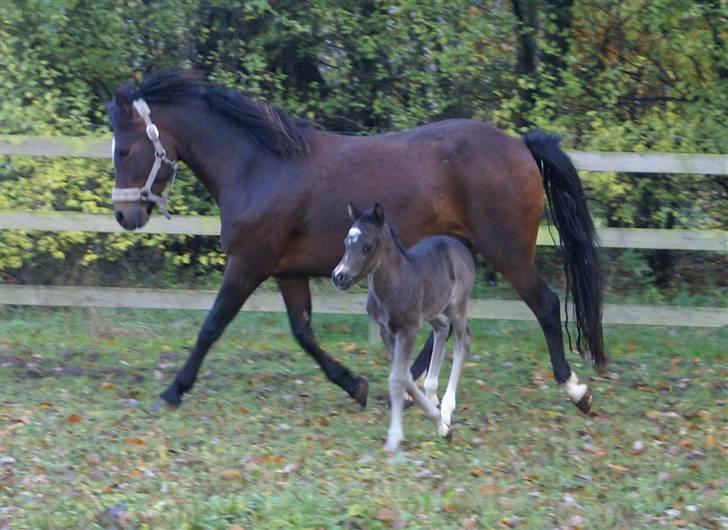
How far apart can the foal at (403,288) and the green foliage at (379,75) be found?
3424mm

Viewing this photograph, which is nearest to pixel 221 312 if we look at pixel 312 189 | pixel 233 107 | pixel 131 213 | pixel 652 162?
pixel 131 213

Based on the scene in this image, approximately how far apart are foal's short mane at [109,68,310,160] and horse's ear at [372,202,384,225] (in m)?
1.32

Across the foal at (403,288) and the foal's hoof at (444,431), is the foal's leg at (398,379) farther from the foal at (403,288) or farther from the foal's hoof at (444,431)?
the foal's hoof at (444,431)

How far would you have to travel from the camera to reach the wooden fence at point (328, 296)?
8289 mm

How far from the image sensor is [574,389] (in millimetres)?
6777

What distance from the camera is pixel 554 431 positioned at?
6480 millimetres

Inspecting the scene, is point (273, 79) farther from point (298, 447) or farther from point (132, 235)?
point (298, 447)

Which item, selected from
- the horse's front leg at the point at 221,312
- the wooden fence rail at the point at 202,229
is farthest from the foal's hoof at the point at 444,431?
the wooden fence rail at the point at 202,229

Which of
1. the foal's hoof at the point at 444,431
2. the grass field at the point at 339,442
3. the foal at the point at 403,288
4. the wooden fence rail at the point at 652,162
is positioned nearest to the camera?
the grass field at the point at 339,442

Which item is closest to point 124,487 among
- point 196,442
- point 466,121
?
point 196,442

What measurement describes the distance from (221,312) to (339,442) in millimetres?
1204

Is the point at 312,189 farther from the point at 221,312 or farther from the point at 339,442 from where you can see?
the point at 339,442

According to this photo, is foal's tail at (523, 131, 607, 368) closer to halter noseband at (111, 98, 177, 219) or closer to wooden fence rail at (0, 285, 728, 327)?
wooden fence rail at (0, 285, 728, 327)

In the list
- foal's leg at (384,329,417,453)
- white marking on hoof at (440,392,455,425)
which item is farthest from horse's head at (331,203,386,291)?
white marking on hoof at (440,392,455,425)
